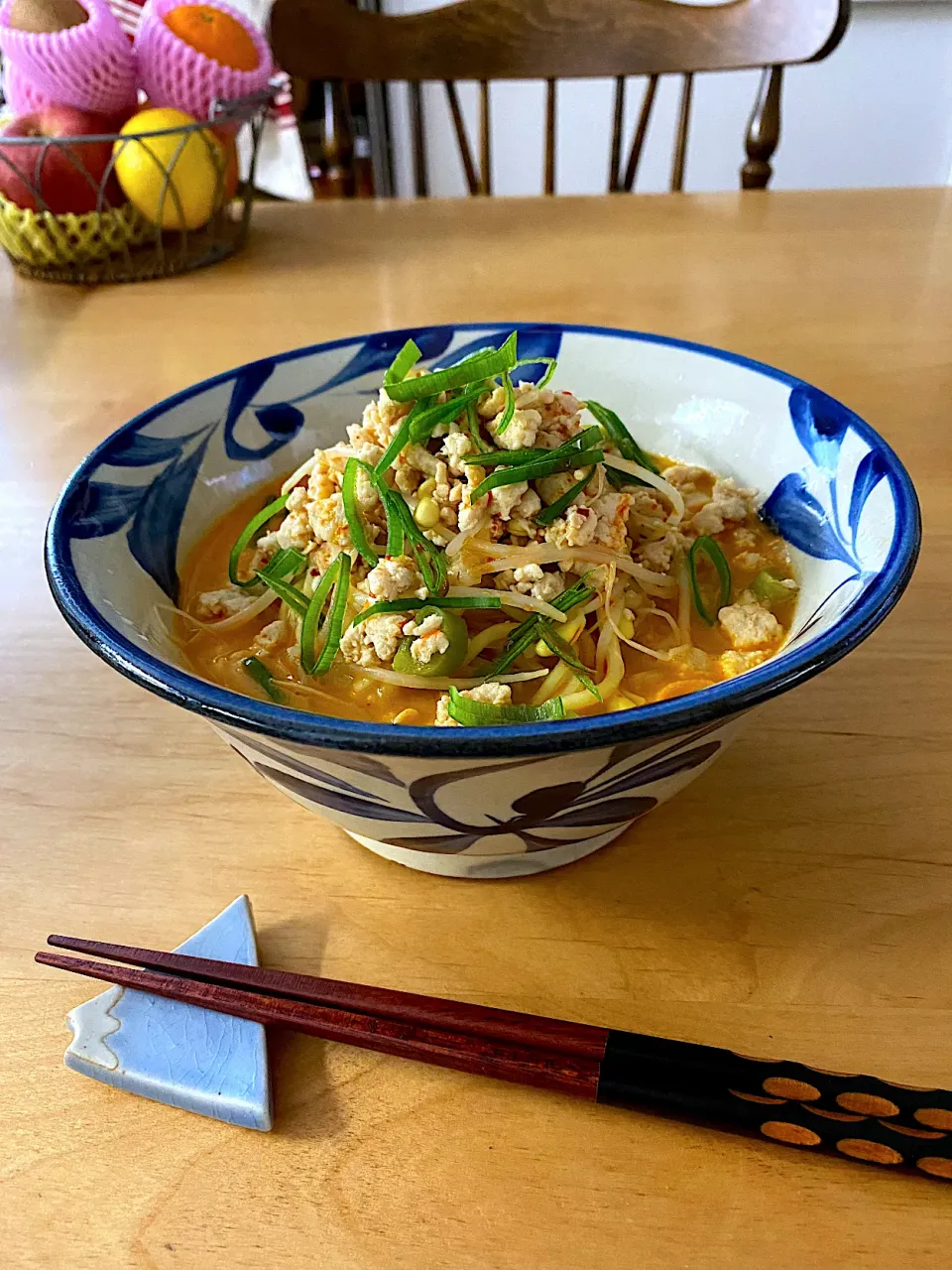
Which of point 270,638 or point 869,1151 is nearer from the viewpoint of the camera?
point 869,1151

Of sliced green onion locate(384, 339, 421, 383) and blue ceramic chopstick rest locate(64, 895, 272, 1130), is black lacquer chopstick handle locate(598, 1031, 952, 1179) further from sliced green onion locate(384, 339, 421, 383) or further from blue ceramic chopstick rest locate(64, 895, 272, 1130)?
sliced green onion locate(384, 339, 421, 383)

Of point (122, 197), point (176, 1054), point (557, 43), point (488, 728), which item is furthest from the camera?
point (557, 43)

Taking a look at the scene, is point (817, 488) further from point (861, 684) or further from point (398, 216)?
point (398, 216)

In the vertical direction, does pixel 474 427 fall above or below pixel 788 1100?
above

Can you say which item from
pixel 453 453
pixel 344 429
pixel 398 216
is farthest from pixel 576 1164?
pixel 398 216

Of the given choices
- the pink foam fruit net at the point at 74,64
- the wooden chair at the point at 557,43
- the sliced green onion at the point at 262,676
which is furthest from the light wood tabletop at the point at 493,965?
the wooden chair at the point at 557,43

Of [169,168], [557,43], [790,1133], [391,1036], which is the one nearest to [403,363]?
[391,1036]

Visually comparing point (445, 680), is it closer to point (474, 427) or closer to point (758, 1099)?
point (474, 427)

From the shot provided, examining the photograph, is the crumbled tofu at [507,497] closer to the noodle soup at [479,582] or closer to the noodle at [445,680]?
the noodle soup at [479,582]
